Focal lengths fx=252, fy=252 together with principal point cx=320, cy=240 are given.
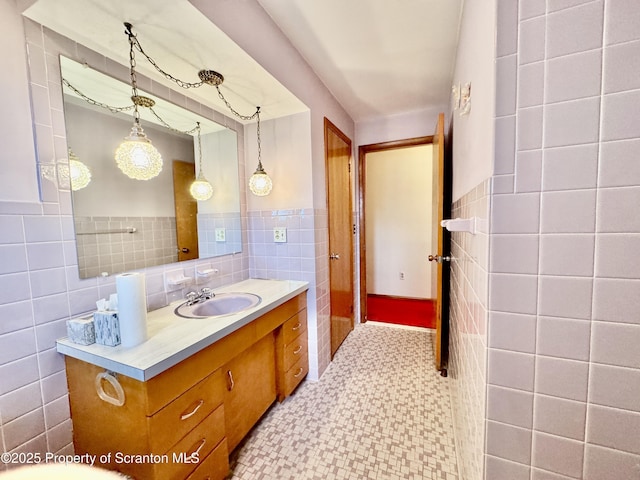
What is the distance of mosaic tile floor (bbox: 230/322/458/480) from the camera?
4.02ft

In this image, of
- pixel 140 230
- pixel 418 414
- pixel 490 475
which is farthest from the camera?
pixel 418 414

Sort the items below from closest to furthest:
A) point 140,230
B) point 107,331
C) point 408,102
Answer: point 107,331 < point 140,230 < point 408,102

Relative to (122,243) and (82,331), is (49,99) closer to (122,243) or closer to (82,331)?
(122,243)

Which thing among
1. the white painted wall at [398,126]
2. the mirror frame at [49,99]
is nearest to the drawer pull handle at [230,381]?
the mirror frame at [49,99]

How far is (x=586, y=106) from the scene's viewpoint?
0.58 m

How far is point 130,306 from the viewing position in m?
0.94

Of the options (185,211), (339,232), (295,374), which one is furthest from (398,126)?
(295,374)

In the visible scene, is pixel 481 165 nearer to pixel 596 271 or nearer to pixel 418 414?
pixel 596 271

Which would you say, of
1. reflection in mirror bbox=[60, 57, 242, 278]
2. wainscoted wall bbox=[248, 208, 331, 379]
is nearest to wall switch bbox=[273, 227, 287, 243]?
wainscoted wall bbox=[248, 208, 331, 379]

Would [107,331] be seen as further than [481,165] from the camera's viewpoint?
Yes

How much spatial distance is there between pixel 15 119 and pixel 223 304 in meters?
1.18

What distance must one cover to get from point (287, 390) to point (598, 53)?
197cm

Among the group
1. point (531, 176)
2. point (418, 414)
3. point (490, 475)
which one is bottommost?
point (418, 414)

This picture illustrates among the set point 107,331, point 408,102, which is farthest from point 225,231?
point 408,102
